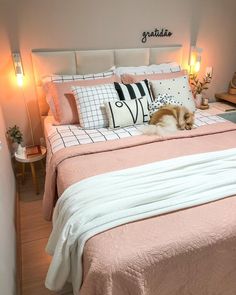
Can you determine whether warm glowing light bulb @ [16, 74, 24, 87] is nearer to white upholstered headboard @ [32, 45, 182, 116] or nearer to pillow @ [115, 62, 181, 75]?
white upholstered headboard @ [32, 45, 182, 116]

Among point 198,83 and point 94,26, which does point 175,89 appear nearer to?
point 198,83

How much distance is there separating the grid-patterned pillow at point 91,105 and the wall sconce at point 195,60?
4.55 ft

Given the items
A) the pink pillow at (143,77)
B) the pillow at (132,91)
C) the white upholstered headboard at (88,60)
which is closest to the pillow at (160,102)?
the pillow at (132,91)

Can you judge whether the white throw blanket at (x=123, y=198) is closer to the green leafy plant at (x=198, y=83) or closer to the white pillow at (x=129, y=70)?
the white pillow at (x=129, y=70)

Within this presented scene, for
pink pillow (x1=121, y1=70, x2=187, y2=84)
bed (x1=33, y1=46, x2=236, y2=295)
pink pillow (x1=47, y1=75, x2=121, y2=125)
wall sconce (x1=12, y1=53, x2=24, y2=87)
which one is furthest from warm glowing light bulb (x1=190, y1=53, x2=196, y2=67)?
wall sconce (x1=12, y1=53, x2=24, y2=87)

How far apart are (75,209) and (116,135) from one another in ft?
3.03

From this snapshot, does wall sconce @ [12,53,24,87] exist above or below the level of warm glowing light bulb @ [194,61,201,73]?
above

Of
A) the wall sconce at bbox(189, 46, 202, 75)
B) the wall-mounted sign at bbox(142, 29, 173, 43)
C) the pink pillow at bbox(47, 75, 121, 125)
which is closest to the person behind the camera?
the pink pillow at bbox(47, 75, 121, 125)

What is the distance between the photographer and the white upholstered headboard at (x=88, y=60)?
2.38m

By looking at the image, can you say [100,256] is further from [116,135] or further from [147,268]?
[116,135]

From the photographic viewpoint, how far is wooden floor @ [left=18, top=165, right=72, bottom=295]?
59.0 inches

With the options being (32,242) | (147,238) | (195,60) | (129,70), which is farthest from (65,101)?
(195,60)

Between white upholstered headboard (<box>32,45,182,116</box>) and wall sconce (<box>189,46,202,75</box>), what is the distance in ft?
0.71

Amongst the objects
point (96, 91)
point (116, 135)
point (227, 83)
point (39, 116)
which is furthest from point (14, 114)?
point (227, 83)
